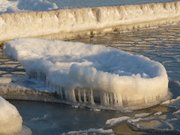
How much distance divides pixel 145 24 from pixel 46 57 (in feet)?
42.4

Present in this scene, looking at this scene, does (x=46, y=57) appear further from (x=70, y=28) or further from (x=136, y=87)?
(x=70, y=28)

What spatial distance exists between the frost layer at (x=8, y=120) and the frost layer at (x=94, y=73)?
2146 millimetres

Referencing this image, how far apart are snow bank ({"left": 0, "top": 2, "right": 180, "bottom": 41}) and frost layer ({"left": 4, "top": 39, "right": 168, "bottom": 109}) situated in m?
6.80

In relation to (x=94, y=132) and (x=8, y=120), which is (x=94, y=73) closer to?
(x=94, y=132)

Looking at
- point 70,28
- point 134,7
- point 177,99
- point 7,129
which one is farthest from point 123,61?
point 134,7

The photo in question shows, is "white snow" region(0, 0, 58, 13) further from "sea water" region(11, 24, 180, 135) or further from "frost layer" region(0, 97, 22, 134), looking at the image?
"frost layer" region(0, 97, 22, 134)

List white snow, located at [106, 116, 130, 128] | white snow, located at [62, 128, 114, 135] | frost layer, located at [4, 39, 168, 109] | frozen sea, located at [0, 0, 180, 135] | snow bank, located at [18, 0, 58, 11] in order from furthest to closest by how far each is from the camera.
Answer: snow bank, located at [18, 0, 58, 11], frost layer, located at [4, 39, 168, 109], white snow, located at [106, 116, 130, 128], frozen sea, located at [0, 0, 180, 135], white snow, located at [62, 128, 114, 135]

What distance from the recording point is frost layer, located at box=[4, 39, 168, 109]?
34.6ft

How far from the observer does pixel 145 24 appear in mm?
24922

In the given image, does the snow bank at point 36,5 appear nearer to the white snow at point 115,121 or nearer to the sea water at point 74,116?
the sea water at point 74,116

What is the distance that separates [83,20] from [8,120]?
1396 cm

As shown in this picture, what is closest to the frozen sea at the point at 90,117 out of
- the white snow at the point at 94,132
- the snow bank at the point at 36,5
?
the white snow at the point at 94,132

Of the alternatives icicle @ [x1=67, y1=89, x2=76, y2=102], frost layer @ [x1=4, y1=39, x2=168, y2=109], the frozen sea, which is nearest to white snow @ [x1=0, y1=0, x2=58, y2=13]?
frost layer @ [x1=4, y1=39, x2=168, y2=109]

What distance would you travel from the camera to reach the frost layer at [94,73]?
10539 mm
